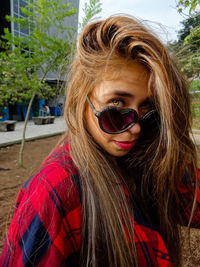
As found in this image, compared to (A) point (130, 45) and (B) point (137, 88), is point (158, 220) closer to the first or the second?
(B) point (137, 88)

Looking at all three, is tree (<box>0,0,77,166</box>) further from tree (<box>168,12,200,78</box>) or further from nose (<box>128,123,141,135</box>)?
nose (<box>128,123,141,135</box>)

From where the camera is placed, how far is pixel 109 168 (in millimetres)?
950

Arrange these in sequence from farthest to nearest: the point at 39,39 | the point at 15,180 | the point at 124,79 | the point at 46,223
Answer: the point at 15,180, the point at 39,39, the point at 124,79, the point at 46,223

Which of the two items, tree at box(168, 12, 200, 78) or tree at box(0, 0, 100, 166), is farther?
tree at box(0, 0, 100, 166)

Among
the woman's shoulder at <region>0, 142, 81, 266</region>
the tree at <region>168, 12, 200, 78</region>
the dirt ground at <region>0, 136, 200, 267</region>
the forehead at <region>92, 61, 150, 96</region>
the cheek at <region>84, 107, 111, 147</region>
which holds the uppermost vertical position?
the tree at <region>168, 12, 200, 78</region>

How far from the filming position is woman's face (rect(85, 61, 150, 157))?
877 millimetres

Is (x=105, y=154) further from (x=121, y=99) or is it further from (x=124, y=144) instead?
(x=121, y=99)

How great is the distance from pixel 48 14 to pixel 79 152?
413 centimetres

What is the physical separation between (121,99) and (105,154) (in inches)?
10.5

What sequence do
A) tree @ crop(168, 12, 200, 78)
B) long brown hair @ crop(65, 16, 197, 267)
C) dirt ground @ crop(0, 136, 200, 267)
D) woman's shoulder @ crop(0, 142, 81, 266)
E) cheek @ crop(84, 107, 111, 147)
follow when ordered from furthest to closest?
dirt ground @ crop(0, 136, 200, 267)
tree @ crop(168, 12, 200, 78)
cheek @ crop(84, 107, 111, 147)
long brown hair @ crop(65, 16, 197, 267)
woman's shoulder @ crop(0, 142, 81, 266)

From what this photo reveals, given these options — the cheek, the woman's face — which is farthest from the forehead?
the cheek

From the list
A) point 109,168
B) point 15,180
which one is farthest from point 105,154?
point 15,180

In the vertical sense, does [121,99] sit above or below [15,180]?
above

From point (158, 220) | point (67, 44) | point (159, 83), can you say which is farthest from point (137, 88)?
point (67, 44)
